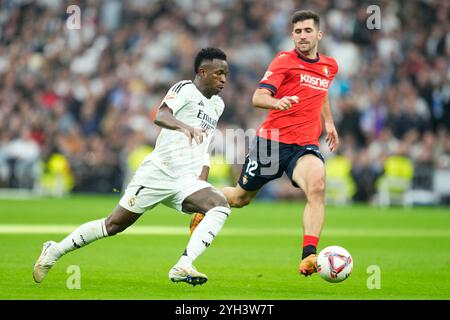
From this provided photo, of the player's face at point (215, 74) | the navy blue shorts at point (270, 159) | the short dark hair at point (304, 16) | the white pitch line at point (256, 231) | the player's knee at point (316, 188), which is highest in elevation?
the short dark hair at point (304, 16)

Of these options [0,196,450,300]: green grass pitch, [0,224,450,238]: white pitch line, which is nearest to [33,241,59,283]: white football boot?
[0,196,450,300]: green grass pitch

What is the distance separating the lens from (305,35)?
10.2 m

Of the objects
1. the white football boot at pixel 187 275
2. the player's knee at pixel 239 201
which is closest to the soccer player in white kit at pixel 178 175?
the white football boot at pixel 187 275

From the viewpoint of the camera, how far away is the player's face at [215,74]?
911cm

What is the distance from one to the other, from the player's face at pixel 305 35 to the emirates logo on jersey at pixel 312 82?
280 mm

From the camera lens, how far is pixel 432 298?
Result: 830 cm

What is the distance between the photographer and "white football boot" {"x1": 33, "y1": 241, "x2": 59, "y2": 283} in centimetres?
891

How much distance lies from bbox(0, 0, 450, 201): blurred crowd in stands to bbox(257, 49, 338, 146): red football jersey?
49.1ft

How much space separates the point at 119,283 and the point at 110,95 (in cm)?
1808

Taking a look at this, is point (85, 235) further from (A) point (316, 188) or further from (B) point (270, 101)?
(A) point (316, 188)

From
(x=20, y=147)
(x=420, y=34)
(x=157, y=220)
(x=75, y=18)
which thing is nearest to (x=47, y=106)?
(x=20, y=147)

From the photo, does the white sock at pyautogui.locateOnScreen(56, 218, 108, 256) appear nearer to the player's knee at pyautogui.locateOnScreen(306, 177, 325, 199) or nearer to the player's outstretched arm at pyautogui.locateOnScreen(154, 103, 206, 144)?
the player's outstretched arm at pyautogui.locateOnScreen(154, 103, 206, 144)

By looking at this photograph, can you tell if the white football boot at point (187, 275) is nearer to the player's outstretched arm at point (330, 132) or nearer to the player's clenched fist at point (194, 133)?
the player's clenched fist at point (194, 133)
